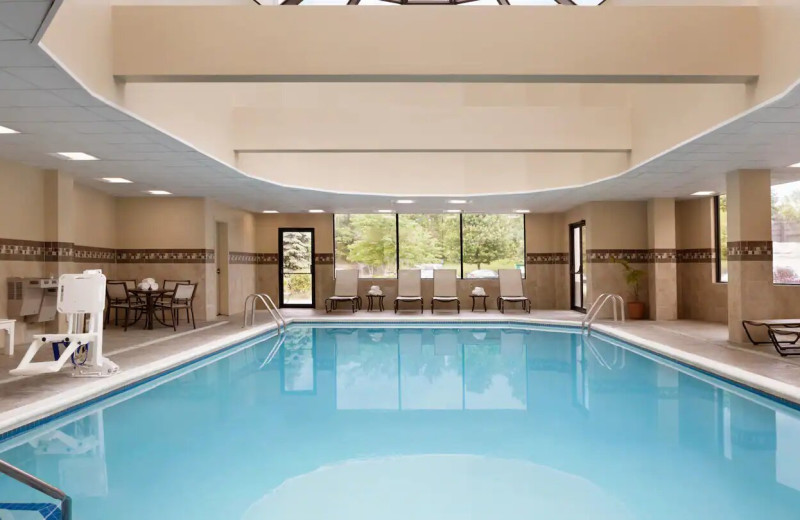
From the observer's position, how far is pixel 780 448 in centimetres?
442

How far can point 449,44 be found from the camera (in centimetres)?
538

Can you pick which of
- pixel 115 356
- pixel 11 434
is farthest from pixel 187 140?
pixel 11 434

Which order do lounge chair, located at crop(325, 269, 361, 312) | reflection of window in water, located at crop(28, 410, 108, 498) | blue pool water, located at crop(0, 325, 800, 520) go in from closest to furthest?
1. blue pool water, located at crop(0, 325, 800, 520)
2. reflection of window in water, located at crop(28, 410, 108, 498)
3. lounge chair, located at crop(325, 269, 361, 312)

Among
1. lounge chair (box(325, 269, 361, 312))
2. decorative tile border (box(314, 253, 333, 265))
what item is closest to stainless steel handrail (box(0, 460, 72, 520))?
lounge chair (box(325, 269, 361, 312))

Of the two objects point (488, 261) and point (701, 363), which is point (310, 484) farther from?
point (488, 261)

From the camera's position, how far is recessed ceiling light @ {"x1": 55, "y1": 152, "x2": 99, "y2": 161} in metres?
7.60

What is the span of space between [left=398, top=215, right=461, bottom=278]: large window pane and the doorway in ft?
15.0

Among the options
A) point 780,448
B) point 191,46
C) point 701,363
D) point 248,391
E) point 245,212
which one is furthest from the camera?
point 245,212

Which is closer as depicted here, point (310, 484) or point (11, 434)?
point (310, 484)

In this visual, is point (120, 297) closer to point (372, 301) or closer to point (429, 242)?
point (372, 301)

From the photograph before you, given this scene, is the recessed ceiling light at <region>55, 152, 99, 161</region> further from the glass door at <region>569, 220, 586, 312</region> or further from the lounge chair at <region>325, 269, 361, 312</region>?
the glass door at <region>569, 220, 586, 312</region>

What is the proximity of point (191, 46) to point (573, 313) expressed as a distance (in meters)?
10.8

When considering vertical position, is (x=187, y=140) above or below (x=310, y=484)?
above

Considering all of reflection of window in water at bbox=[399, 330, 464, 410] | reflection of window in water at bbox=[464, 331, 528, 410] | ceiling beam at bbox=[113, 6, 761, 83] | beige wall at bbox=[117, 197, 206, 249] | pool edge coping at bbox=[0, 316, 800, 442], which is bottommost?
reflection of window in water at bbox=[464, 331, 528, 410]
